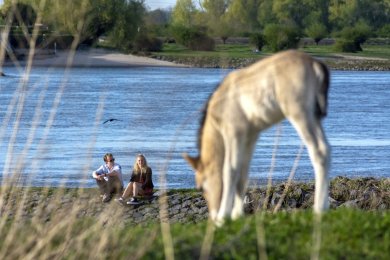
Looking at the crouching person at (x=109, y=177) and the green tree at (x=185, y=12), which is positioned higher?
the green tree at (x=185, y=12)

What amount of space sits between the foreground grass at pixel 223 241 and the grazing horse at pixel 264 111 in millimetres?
384

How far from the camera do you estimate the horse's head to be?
8.52 meters

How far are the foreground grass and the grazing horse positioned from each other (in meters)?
0.38

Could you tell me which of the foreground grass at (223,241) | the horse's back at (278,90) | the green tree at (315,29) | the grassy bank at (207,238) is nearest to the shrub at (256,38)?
the green tree at (315,29)

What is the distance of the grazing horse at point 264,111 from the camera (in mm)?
7902

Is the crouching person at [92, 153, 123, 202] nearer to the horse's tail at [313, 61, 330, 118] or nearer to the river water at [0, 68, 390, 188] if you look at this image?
the river water at [0, 68, 390, 188]

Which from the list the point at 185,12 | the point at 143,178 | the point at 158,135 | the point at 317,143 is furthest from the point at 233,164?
the point at 158,135

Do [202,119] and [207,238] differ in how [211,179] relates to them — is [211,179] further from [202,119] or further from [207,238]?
[207,238]

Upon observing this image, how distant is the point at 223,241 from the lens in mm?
7414

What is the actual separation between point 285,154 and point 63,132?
9.77 m

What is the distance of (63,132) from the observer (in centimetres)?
4200

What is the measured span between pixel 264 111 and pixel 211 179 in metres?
0.86

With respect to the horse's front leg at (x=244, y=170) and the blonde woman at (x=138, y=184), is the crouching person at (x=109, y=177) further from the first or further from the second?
the horse's front leg at (x=244, y=170)

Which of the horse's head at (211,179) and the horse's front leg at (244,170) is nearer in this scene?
the horse's front leg at (244,170)
